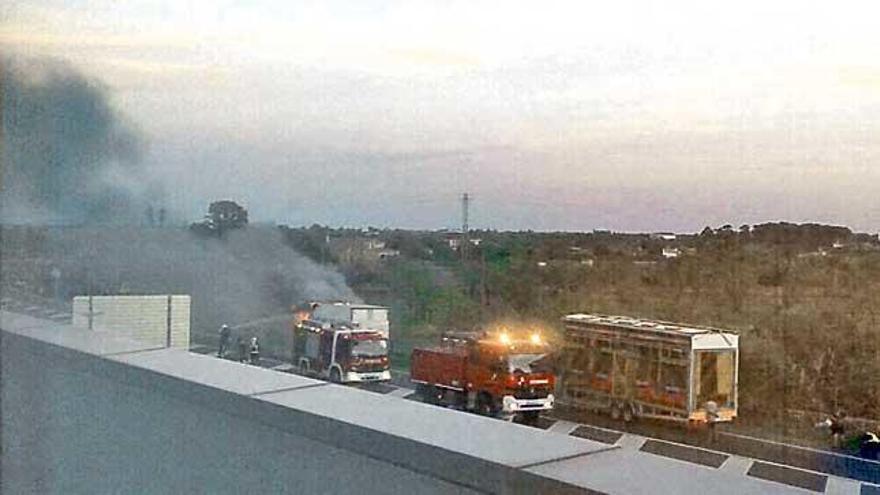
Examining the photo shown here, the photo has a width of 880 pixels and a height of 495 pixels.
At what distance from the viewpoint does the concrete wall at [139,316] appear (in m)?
1.59

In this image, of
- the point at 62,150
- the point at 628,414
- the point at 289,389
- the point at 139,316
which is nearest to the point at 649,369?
the point at 628,414

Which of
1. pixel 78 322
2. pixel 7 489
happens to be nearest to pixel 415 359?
pixel 78 322

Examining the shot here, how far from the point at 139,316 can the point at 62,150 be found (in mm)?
329

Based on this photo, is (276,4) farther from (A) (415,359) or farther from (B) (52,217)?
(B) (52,217)

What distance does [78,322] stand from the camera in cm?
190

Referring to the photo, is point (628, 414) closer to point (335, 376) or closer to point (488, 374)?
point (488, 374)

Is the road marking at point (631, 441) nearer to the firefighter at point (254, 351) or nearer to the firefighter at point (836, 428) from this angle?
the firefighter at point (836, 428)

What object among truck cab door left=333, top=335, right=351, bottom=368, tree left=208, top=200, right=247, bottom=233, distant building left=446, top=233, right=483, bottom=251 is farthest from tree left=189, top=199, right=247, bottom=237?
distant building left=446, top=233, right=483, bottom=251

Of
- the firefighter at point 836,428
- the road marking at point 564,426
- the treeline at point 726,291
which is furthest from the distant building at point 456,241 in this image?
the firefighter at point 836,428

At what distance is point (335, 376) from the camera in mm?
1324

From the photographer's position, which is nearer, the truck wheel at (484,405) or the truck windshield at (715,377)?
the truck windshield at (715,377)

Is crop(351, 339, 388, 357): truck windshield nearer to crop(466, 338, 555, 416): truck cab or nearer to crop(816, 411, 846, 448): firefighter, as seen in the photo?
crop(466, 338, 555, 416): truck cab

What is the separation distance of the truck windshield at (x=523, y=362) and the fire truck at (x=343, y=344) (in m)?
0.19

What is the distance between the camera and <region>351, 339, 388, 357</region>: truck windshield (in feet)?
4.05
